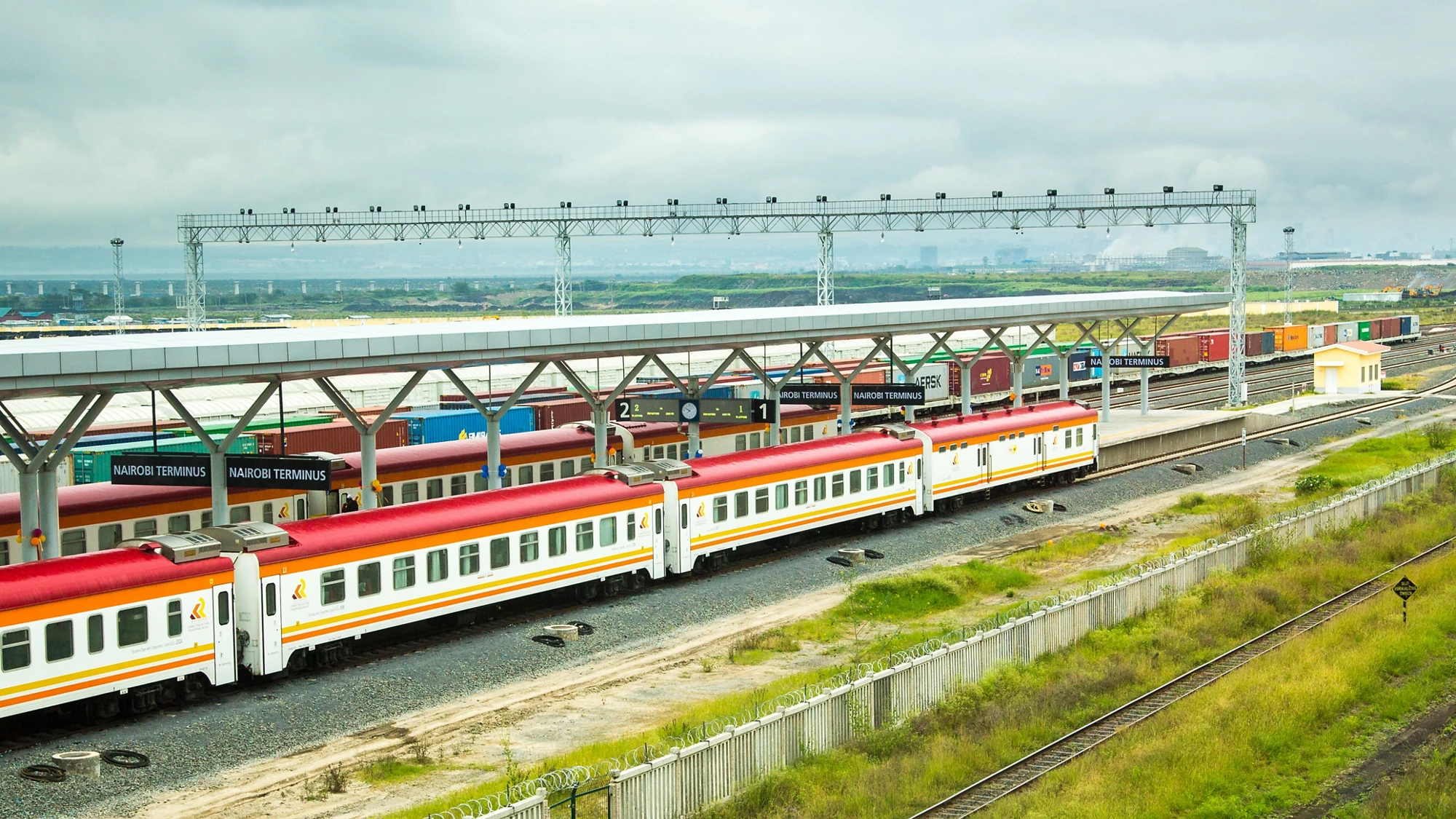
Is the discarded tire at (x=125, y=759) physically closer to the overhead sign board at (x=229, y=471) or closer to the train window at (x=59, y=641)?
the train window at (x=59, y=641)

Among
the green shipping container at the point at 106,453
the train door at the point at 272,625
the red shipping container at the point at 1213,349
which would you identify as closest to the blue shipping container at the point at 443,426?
the green shipping container at the point at 106,453

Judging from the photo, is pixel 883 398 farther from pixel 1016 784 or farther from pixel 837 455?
pixel 1016 784

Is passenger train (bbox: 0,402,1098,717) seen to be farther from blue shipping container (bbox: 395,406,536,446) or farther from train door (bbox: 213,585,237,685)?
blue shipping container (bbox: 395,406,536,446)

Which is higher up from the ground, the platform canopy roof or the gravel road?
the platform canopy roof

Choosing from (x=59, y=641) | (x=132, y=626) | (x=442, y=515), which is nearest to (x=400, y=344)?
(x=442, y=515)

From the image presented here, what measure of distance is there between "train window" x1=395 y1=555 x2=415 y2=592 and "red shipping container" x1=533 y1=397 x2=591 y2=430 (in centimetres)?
2097

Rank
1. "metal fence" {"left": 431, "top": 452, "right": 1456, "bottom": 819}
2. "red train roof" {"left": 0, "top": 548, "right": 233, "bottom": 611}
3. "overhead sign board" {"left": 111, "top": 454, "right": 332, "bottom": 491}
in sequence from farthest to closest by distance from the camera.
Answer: "overhead sign board" {"left": 111, "top": 454, "right": 332, "bottom": 491} → "red train roof" {"left": 0, "top": 548, "right": 233, "bottom": 611} → "metal fence" {"left": 431, "top": 452, "right": 1456, "bottom": 819}

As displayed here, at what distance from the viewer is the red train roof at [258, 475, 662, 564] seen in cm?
Answer: 2377

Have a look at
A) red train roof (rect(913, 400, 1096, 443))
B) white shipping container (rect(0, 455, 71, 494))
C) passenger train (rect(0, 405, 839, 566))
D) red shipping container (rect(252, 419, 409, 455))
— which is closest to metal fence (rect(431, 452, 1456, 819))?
red train roof (rect(913, 400, 1096, 443))

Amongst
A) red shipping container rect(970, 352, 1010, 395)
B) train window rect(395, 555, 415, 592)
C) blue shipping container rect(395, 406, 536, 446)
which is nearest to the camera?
train window rect(395, 555, 415, 592)

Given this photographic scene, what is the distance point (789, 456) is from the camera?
34.3 meters

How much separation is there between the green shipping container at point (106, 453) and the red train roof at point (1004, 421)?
19201 millimetres

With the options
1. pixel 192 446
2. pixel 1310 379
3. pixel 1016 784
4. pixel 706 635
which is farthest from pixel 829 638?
pixel 1310 379

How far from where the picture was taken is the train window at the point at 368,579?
24.3m
